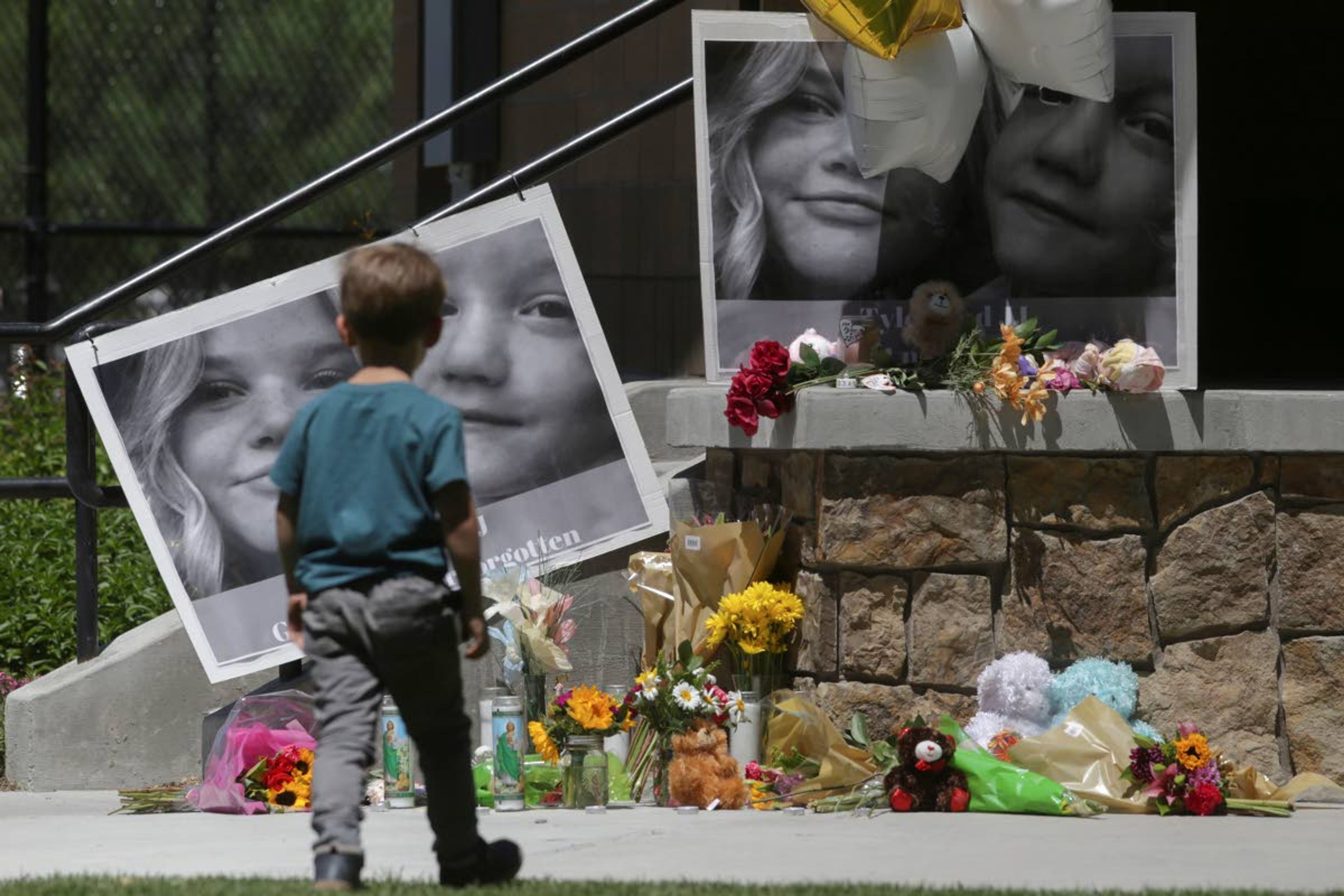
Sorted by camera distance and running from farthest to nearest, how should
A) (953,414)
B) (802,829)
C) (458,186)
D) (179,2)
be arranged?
1. (179,2)
2. (458,186)
3. (953,414)
4. (802,829)

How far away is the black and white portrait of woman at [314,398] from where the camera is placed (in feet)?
21.0

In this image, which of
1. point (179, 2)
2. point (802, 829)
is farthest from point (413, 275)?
point (179, 2)

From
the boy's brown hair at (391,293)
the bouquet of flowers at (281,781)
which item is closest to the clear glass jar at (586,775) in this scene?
the bouquet of flowers at (281,781)

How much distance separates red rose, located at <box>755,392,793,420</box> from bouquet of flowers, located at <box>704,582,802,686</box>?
0.51 metres

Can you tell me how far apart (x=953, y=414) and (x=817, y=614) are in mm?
719

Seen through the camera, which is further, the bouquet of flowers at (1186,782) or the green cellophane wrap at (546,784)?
the green cellophane wrap at (546,784)

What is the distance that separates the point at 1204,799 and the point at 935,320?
161 cm

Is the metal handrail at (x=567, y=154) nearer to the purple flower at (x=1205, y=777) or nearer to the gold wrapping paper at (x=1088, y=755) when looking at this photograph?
the gold wrapping paper at (x=1088, y=755)

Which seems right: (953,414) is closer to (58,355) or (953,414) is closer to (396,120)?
(396,120)

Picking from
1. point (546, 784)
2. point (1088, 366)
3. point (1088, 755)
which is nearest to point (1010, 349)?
point (1088, 366)

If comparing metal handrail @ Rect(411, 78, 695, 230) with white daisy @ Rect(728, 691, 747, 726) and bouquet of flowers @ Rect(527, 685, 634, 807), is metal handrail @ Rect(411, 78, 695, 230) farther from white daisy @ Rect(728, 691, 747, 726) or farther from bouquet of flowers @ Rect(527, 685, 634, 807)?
white daisy @ Rect(728, 691, 747, 726)

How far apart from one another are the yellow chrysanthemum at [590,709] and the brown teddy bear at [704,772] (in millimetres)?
216

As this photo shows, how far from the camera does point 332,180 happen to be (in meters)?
6.51

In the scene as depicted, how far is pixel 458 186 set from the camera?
9156 millimetres
